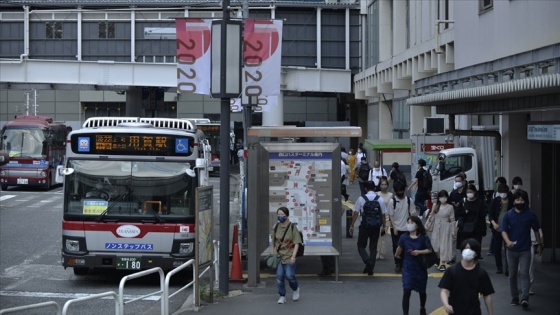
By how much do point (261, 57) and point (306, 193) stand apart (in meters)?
2.76

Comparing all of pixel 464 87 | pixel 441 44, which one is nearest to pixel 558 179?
pixel 464 87

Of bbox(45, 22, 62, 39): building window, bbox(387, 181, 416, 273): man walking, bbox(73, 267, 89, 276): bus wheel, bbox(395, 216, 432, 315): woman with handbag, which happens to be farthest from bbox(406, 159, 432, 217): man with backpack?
bbox(45, 22, 62, 39): building window

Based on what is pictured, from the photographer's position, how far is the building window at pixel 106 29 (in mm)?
54500

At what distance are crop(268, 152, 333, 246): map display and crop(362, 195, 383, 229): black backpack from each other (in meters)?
0.69

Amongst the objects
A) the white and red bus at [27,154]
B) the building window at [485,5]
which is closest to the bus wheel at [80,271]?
the building window at [485,5]

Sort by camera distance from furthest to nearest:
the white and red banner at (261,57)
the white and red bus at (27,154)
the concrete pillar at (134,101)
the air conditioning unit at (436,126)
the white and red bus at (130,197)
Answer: the concrete pillar at (134,101)
the white and red bus at (27,154)
the air conditioning unit at (436,126)
the white and red bus at (130,197)
the white and red banner at (261,57)

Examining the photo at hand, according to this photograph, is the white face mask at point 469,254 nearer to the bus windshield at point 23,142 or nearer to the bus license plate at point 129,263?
the bus license plate at point 129,263

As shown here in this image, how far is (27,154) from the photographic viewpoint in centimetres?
4103

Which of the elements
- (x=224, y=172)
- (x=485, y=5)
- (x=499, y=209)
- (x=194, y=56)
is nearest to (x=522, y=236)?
(x=499, y=209)

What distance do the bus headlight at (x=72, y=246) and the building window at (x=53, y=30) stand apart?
129 feet

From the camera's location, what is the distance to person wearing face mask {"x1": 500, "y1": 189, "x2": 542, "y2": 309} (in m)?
14.1

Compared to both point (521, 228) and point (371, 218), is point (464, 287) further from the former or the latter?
point (371, 218)

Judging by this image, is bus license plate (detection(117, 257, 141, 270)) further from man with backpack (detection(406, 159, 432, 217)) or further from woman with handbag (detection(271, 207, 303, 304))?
man with backpack (detection(406, 159, 432, 217))

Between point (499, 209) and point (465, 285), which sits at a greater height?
point (499, 209)
